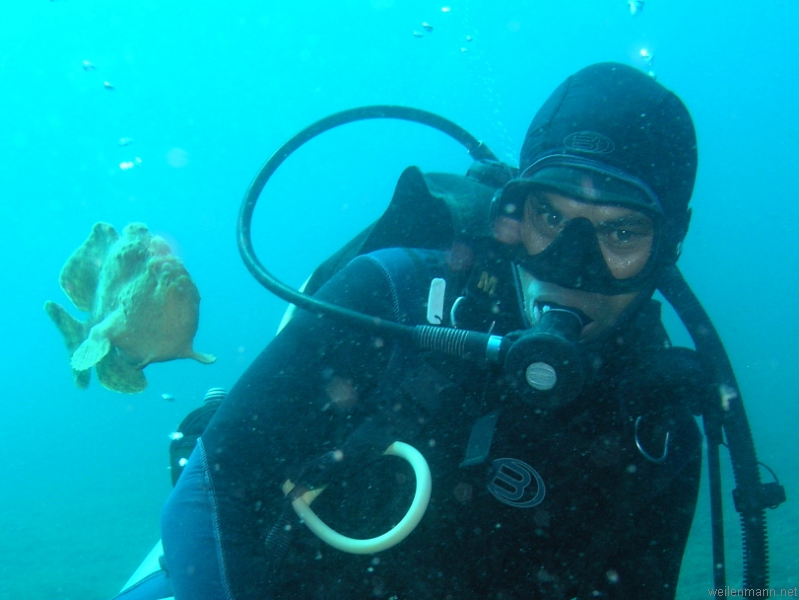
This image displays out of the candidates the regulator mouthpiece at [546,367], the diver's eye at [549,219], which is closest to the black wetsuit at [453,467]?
the regulator mouthpiece at [546,367]

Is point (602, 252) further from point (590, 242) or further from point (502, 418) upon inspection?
point (502, 418)

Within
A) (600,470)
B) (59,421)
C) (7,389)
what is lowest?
(600,470)

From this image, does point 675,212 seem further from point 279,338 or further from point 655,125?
point 279,338

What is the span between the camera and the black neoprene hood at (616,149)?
6.73ft

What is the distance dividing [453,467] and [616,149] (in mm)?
1432

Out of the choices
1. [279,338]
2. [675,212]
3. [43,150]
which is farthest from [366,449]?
[43,150]

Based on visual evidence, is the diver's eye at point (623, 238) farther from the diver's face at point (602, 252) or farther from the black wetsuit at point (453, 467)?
the black wetsuit at point (453, 467)

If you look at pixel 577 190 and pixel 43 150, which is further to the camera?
pixel 43 150

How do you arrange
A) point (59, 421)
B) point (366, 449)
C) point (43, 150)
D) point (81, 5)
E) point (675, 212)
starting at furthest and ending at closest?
point (43, 150) < point (81, 5) < point (59, 421) < point (675, 212) < point (366, 449)

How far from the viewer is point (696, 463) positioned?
2.17 m

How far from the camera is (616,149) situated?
211 cm

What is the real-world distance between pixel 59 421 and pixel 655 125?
7291 cm

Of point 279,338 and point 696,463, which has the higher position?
point 279,338

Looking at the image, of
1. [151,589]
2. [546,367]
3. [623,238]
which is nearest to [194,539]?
[546,367]
